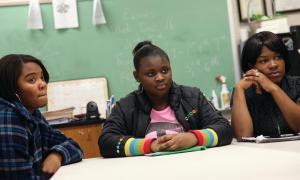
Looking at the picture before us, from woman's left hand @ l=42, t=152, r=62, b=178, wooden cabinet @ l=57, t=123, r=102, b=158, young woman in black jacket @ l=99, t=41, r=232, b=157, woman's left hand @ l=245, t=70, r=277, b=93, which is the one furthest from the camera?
wooden cabinet @ l=57, t=123, r=102, b=158

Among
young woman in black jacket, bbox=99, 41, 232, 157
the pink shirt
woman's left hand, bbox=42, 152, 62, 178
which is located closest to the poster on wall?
young woman in black jacket, bbox=99, 41, 232, 157

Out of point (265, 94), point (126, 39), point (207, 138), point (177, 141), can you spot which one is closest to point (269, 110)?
point (265, 94)

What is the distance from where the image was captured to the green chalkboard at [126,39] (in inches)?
128

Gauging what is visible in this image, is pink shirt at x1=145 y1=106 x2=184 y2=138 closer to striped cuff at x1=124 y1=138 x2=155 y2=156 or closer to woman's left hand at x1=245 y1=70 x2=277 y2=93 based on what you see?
striped cuff at x1=124 y1=138 x2=155 y2=156

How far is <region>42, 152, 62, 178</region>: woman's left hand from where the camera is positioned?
4.01 feet

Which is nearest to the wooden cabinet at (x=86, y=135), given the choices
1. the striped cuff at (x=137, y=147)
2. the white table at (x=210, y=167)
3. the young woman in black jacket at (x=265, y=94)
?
the young woman in black jacket at (x=265, y=94)

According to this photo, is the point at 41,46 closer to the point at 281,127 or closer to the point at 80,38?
the point at 80,38

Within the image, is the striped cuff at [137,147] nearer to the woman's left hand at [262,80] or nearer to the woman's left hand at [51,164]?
the woman's left hand at [51,164]

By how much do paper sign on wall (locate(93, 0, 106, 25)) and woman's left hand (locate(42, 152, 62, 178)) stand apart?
2.17 meters

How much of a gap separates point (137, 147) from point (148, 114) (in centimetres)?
26

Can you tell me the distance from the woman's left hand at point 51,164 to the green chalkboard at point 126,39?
2.05m

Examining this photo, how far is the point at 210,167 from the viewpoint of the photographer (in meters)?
0.90

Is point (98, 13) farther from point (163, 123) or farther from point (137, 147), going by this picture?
point (137, 147)

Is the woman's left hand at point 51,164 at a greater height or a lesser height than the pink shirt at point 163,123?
lesser
